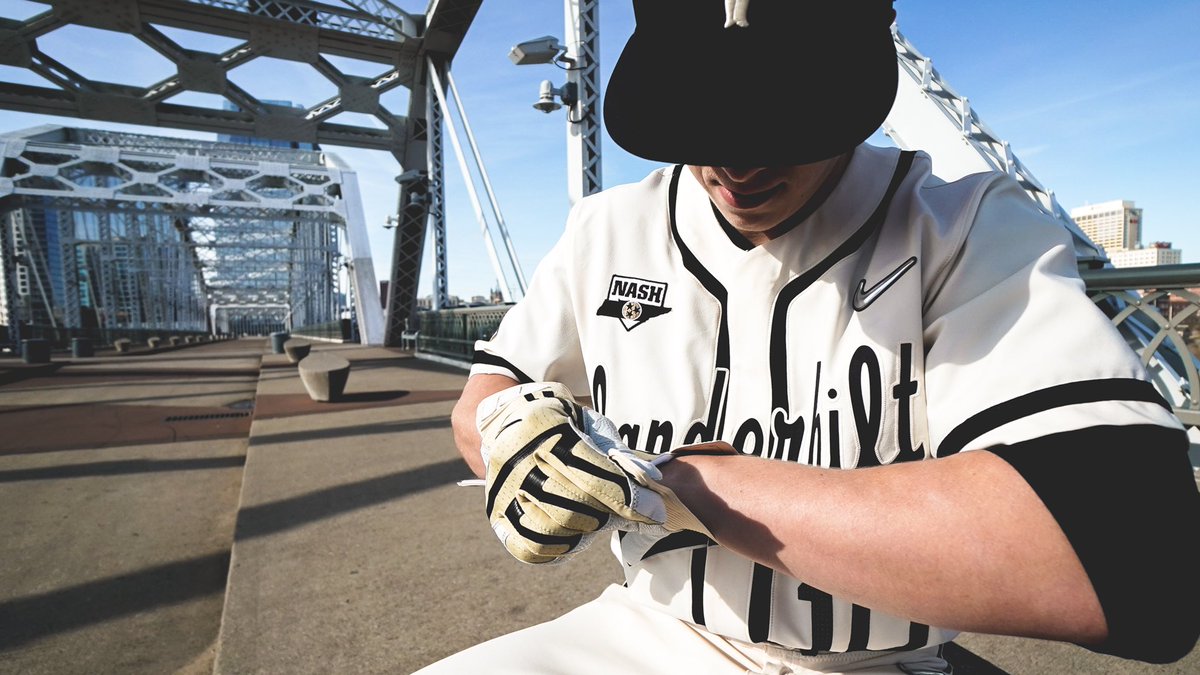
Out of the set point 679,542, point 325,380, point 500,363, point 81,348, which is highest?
point 500,363

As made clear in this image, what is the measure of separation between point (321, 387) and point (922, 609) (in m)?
8.62

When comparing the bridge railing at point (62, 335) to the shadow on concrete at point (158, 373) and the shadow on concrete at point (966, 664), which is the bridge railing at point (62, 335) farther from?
the shadow on concrete at point (966, 664)

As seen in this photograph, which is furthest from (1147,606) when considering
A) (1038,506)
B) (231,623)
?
(231,623)

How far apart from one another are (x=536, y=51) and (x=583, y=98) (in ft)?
3.14

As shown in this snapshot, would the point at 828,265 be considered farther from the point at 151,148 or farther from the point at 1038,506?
the point at 151,148

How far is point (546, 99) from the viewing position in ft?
27.1


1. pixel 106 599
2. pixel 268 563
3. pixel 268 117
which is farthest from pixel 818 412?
pixel 268 117

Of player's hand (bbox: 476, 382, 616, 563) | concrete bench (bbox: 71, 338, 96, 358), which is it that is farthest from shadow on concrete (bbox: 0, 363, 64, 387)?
player's hand (bbox: 476, 382, 616, 563)

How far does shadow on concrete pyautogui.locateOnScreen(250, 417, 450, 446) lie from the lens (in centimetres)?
576

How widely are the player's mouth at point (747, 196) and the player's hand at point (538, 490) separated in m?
0.41

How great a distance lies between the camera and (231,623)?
7.42 feet

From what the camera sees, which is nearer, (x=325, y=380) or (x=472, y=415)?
(x=472, y=415)

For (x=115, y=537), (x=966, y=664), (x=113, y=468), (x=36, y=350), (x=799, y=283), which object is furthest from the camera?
(x=36, y=350)

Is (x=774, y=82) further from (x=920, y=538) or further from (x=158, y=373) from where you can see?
(x=158, y=373)
